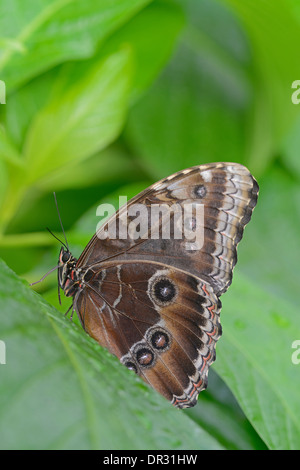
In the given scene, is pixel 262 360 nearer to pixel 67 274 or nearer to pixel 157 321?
pixel 157 321

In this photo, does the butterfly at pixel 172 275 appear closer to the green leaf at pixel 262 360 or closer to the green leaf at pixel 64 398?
the green leaf at pixel 262 360

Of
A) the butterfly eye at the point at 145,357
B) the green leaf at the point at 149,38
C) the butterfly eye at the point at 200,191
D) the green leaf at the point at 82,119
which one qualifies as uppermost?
the green leaf at the point at 149,38

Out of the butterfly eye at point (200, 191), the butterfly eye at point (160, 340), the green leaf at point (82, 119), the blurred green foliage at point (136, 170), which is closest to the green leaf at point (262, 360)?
the blurred green foliage at point (136, 170)

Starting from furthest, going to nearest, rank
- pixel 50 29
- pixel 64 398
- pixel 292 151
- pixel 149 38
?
pixel 292 151 → pixel 149 38 → pixel 50 29 → pixel 64 398

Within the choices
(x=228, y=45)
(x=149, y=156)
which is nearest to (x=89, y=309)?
(x=149, y=156)

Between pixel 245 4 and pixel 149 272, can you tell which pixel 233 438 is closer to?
pixel 149 272

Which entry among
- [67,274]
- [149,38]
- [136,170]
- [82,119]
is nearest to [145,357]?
[67,274]
